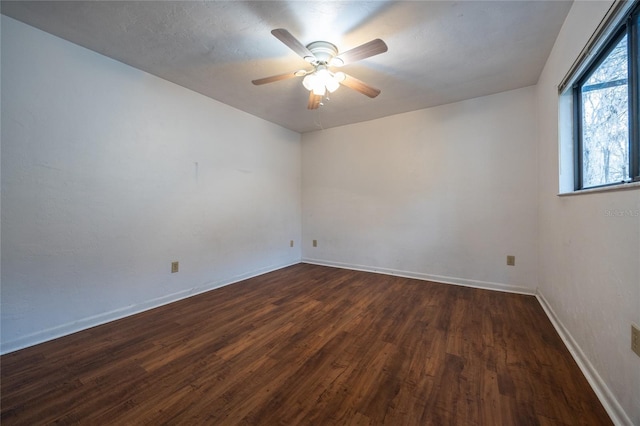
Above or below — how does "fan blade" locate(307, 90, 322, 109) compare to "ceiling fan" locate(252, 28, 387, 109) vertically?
below

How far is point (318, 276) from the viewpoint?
140 inches

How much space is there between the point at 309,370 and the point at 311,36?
7.74 ft

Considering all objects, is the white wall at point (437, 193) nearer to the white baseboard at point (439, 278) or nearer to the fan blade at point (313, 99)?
the white baseboard at point (439, 278)

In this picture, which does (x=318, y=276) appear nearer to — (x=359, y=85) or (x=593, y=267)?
(x=359, y=85)

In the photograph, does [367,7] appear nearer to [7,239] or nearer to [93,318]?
[7,239]

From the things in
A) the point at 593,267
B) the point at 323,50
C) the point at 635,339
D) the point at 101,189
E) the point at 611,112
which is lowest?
the point at 635,339

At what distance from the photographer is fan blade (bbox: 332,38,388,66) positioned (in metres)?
1.60

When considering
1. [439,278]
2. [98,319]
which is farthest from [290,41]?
[439,278]

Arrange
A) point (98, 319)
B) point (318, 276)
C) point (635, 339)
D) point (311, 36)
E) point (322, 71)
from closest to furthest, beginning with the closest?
point (635, 339)
point (311, 36)
point (322, 71)
point (98, 319)
point (318, 276)

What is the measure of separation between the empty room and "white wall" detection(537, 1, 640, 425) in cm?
2

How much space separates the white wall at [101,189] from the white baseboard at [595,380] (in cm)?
330

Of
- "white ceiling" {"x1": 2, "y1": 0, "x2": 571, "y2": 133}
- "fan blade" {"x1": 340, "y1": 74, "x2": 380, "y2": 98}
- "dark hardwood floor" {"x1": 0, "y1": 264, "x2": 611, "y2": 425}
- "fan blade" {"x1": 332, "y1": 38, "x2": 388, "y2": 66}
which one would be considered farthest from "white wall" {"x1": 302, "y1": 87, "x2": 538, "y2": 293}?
"fan blade" {"x1": 332, "y1": 38, "x2": 388, "y2": 66}

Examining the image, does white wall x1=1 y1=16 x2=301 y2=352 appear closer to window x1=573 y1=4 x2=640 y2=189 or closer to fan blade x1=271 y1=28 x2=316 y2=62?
fan blade x1=271 y1=28 x2=316 y2=62

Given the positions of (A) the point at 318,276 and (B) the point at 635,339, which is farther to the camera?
(A) the point at 318,276
